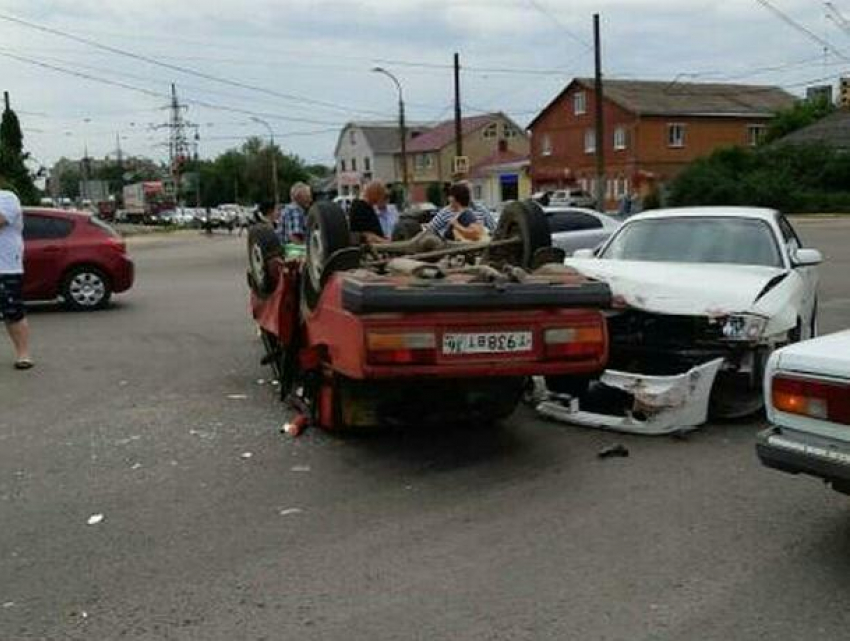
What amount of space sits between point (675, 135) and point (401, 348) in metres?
63.2

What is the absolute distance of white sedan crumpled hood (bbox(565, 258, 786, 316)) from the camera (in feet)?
24.0

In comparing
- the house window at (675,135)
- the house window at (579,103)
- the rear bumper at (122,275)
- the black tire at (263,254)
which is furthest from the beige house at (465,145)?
the black tire at (263,254)

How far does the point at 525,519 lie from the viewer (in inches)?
213

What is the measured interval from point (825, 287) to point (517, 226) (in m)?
10.4

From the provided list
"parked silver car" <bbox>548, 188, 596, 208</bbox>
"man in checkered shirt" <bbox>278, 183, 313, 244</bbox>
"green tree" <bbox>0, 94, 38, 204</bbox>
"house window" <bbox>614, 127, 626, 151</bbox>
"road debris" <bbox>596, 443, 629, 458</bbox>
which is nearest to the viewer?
"road debris" <bbox>596, 443, 629, 458</bbox>

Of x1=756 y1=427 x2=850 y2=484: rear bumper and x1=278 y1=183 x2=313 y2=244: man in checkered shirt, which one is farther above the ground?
x1=278 y1=183 x2=313 y2=244: man in checkered shirt

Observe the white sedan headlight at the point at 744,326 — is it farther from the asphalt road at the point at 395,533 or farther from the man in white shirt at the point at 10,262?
the man in white shirt at the point at 10,262

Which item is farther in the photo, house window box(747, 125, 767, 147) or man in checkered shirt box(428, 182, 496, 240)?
house window box(747, 125, 767, 147)

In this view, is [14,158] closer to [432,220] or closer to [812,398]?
[432,220]

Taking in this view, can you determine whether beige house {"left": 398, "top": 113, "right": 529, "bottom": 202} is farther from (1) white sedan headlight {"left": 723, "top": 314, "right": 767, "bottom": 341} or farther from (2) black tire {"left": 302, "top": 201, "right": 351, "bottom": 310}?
(1) white sedan headlight {"left": 723, "top": 314, "right": 767, "bottom": 341}

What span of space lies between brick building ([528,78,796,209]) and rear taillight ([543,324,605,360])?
189 feet

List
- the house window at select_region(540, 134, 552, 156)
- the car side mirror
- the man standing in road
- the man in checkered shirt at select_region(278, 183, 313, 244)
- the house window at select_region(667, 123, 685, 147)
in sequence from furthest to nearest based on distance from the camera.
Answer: the house window at select_region(540, 134, 552, 156), the house window at select_region(667, 123, 685, 147), the man in checkered shirt at select_region(278, 183, 313, 244), the man standing in road, the car side mirror

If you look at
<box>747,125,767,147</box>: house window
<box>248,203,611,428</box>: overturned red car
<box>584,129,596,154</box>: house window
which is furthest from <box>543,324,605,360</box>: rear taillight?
<box>747,125,767,147</box>: house window

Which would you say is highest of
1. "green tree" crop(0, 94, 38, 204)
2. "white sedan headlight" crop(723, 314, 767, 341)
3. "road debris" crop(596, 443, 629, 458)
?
"green tree" crop(0, 94, 38, 204)
